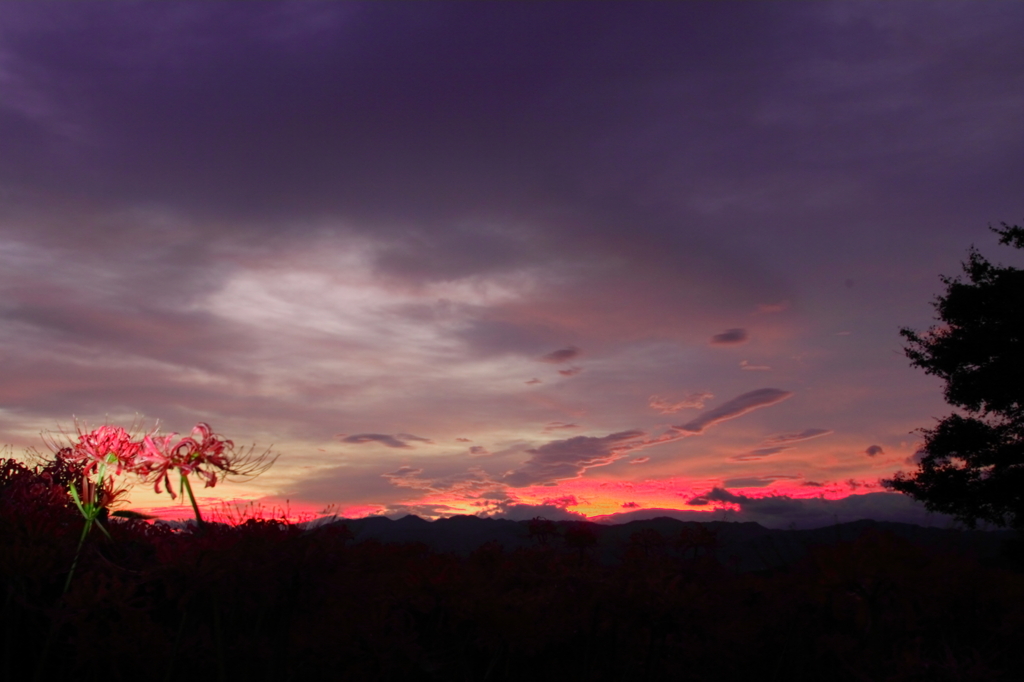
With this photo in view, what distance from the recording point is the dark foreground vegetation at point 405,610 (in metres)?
3.94

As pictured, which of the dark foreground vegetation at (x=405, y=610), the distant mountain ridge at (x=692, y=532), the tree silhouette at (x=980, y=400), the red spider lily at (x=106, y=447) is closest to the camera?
the dark foreground vegetation at (x=405, y=610)

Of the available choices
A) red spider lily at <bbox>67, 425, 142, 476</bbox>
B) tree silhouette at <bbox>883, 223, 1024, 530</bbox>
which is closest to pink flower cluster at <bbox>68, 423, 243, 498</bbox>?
red spider lily at <bbox>67, 425, 142, 476</bbox>

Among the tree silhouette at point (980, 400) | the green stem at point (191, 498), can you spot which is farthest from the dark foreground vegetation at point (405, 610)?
the tree silhouette at point (980, 400)

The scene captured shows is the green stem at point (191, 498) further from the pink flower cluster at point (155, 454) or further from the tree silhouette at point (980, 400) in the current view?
the tree silhouette at point (980, 400)

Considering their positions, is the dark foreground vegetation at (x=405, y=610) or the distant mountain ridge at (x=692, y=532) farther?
the distant mountain ridge at (x=692, y=532)

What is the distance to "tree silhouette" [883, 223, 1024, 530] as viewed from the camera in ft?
90.2

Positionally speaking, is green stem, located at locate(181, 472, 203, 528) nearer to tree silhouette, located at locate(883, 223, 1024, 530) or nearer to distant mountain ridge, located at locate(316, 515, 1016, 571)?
distant mountain ridge, located at locate(316, 515, 1016, 571)

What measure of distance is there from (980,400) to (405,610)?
1212 inches

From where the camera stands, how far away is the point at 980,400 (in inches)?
1140

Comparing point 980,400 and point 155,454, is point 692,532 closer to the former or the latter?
point 155,454

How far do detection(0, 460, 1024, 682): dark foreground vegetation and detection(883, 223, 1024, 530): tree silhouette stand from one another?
2496 centimetres

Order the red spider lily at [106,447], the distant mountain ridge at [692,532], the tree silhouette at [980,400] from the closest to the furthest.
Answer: the red spider lily at [106,447], the distant mountain ridge at [692,532], the tree silhouette at [980,400]

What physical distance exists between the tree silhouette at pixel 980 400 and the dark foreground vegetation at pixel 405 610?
2496cm

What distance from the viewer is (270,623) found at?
455 cm
